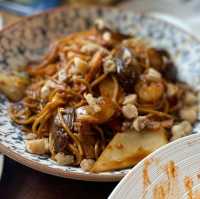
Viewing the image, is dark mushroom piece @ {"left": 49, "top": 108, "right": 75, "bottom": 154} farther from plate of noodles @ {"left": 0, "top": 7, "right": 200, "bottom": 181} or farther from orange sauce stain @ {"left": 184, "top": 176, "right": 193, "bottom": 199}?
orange sauce stain @ {"left": 184, "top": 176, "right": 193, "bottom": 199}

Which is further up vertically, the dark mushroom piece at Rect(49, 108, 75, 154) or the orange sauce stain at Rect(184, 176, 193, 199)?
the dark mushroom piece at Rect(49, 108, 75, 154)

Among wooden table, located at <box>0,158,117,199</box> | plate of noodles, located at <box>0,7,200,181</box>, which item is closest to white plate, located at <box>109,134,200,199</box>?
plate of noodles, located at <box>0,7,200,181</box>

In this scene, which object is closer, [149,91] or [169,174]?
[169,174]

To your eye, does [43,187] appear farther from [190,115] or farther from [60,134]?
[190,115]

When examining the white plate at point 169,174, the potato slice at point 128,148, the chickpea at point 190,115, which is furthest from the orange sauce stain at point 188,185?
the chickpea at point 190,115

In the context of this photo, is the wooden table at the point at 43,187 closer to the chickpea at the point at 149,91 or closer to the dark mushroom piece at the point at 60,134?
the dark mushroom piece at the point at 60,134

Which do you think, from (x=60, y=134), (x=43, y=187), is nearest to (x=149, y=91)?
(x=60, y=134)
